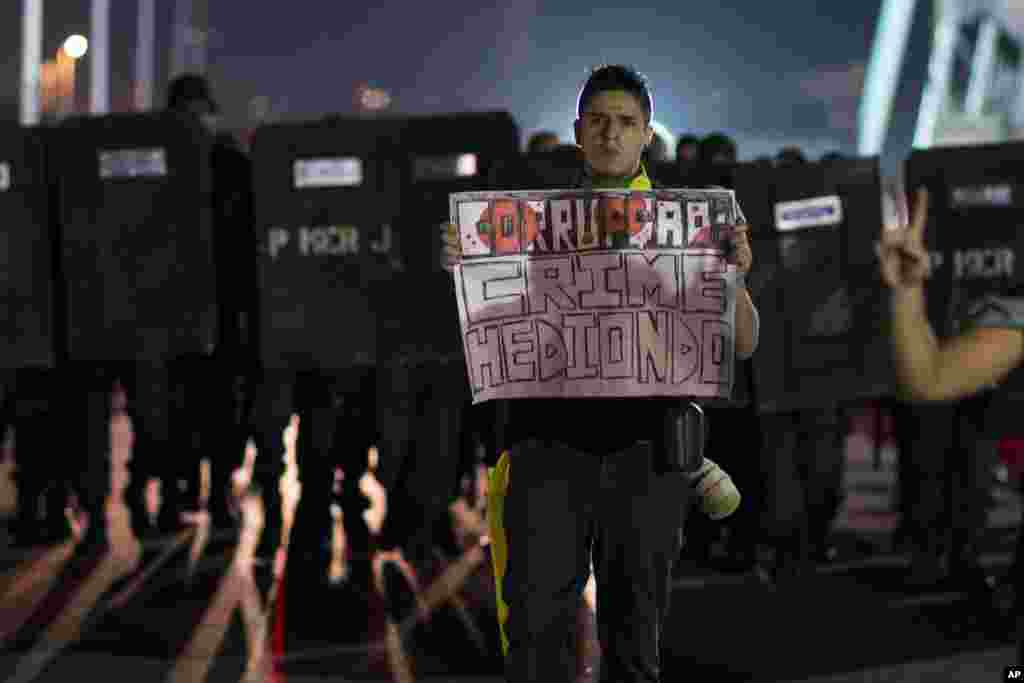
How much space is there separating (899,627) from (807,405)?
1083 millimetres

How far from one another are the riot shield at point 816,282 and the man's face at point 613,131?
3.22 m

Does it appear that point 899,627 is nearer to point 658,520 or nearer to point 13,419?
point 658,520

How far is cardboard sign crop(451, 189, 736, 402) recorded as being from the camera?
3250 mm

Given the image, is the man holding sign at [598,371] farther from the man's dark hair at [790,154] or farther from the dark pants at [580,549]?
the man's dark hair at [790,154]

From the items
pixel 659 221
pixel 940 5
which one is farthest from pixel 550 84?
pixel 659 221

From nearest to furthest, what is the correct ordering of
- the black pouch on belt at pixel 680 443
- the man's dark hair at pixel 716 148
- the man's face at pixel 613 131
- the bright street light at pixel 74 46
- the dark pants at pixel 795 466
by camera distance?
1. the black pouch on belt at pixel 680 443
2. the man's face at pixel 613 131
3. the dark pants at pixel 795 466
4. the man's dark hair at pixel 716 148
5. the bright street light at pixel 74 46

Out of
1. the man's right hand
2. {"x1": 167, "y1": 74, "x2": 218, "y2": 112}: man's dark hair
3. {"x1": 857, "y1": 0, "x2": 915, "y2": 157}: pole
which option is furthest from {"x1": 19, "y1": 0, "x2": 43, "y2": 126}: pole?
the man's right hand

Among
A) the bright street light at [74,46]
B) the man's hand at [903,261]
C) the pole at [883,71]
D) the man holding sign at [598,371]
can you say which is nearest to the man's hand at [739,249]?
the man holding sign at [598,371]

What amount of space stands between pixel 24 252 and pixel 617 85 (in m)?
4.18

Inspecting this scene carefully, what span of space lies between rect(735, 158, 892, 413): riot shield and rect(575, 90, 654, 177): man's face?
3.22m

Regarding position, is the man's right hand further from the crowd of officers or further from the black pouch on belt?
the crowd of officers

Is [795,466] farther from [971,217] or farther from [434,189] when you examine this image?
[434,189]

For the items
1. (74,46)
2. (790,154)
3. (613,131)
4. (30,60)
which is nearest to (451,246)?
(613,131)

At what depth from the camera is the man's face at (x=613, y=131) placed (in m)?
3.22
